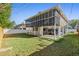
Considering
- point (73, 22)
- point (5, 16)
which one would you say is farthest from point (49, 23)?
point (5, 16)

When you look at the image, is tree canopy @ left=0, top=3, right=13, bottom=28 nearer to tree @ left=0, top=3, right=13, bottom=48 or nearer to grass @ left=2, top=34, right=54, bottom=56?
tree @ left=0, top=3, right=13, bottom=48

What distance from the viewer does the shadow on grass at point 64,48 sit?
8.84ft

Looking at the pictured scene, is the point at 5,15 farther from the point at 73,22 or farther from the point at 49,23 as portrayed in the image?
the point at 73,22

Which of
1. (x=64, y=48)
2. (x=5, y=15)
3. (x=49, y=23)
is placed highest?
(x=5, y=15)

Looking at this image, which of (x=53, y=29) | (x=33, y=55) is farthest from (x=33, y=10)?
(x=33, y=55)

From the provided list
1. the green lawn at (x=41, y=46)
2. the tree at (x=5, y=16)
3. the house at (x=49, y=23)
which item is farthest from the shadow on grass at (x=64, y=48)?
the tree at (x=5, y=16)

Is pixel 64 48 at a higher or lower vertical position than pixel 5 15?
lower

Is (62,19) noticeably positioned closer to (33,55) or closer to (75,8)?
(75,8)

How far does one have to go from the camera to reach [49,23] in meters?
2.72

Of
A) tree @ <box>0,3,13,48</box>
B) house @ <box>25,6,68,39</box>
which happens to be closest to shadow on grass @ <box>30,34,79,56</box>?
house @ <box>25,6,68,39</box>

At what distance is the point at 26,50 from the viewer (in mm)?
2705

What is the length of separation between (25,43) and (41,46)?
19 centimetres

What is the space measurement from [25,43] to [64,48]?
454 millimetres

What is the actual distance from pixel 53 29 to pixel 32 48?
330 millimetres
